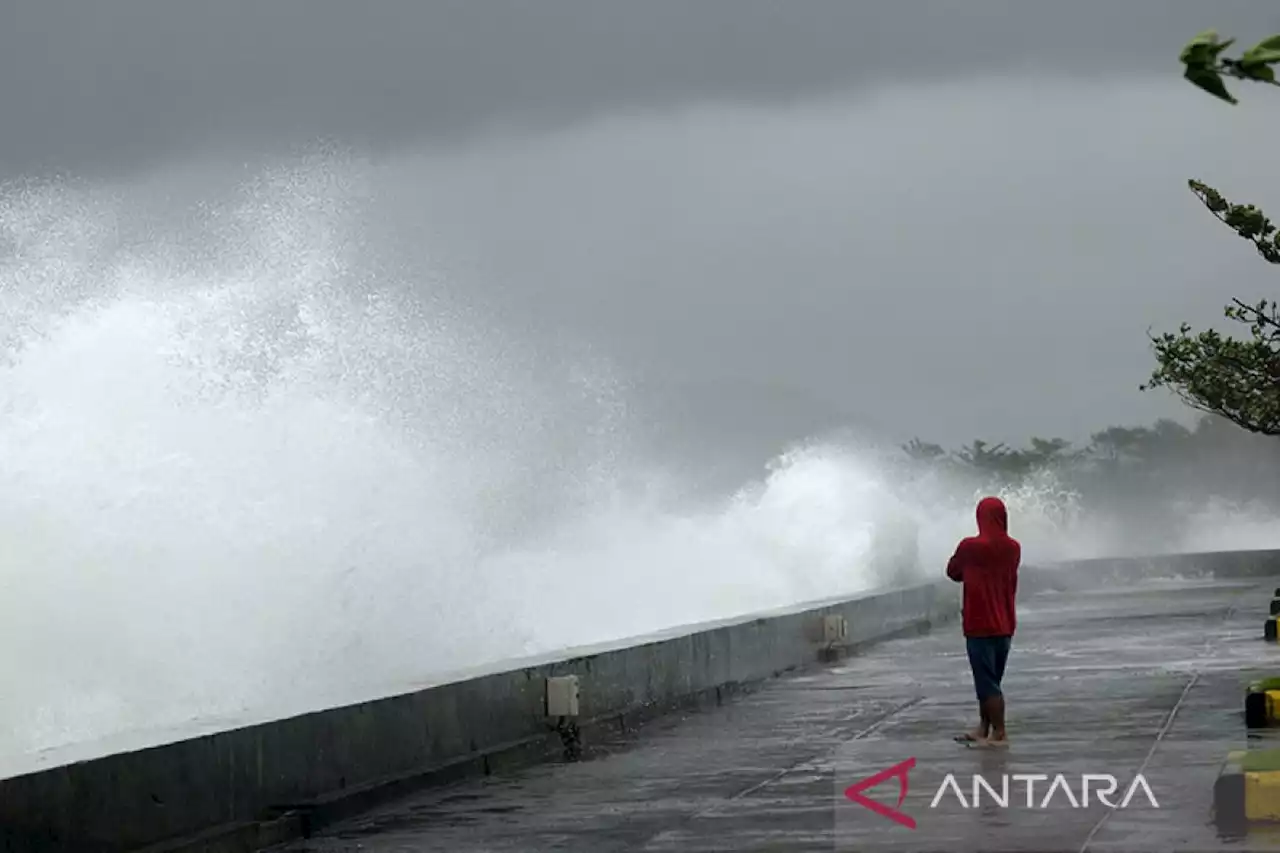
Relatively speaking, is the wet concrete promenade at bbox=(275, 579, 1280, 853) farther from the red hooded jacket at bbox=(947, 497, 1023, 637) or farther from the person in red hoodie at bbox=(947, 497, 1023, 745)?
the red hooded jacket at bbox=(947, 497, 1023, 637)

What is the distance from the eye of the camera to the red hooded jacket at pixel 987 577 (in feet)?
50.9

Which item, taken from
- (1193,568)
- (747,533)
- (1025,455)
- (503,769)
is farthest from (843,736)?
(1025,455)

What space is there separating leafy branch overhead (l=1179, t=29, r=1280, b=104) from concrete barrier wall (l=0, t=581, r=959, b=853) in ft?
18.8

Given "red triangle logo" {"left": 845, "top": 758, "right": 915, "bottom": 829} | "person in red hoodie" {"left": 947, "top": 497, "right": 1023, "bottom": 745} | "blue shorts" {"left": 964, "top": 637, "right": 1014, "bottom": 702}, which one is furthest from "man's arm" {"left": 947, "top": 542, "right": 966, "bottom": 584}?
"red triangle logo" {"left": 845, "top": 758, "right": 915, "bottom": 829}

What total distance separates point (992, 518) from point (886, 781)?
2825 mm

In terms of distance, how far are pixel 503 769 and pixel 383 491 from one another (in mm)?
14902

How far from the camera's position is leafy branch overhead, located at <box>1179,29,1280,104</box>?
847cm

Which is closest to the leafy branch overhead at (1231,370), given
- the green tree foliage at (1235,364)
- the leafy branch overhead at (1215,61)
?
the green tree foliage at (1235,364)

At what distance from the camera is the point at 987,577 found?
50.9 ft

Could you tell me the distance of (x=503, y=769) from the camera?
15.3 meters

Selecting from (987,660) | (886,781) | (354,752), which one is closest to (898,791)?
(886,781)

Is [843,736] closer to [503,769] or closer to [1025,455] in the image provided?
[503,769]

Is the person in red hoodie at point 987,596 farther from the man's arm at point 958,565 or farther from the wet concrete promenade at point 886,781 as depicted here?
the wet concrete promenade at point 886,781

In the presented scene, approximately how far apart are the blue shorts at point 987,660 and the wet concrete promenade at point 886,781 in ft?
1.51
